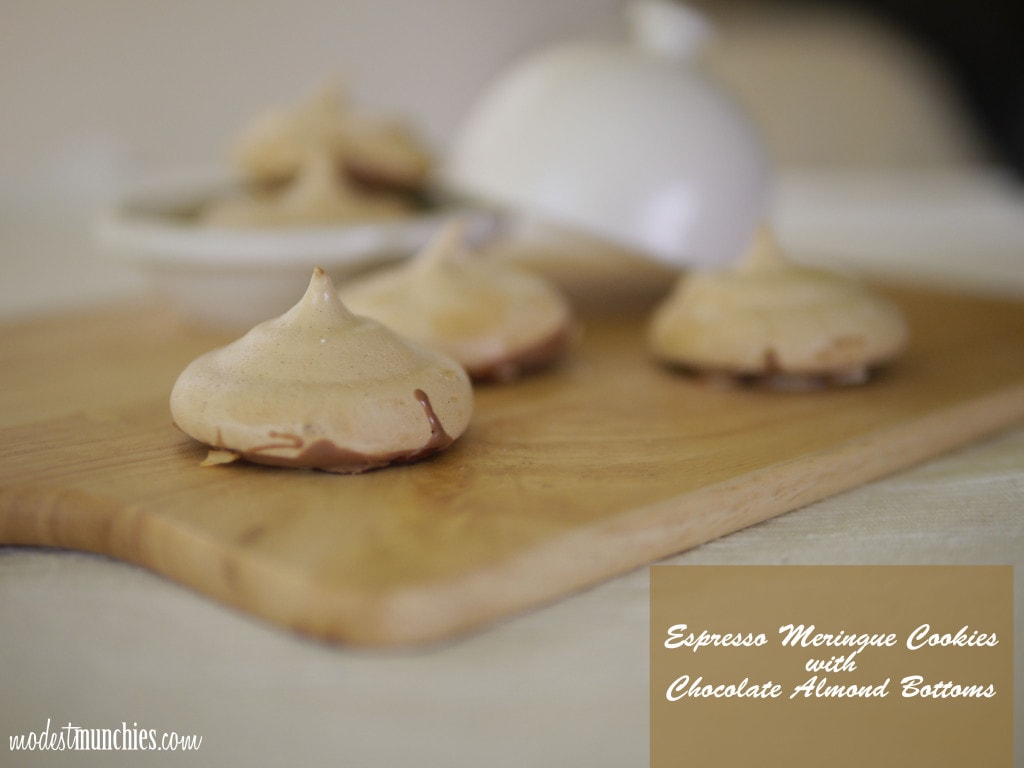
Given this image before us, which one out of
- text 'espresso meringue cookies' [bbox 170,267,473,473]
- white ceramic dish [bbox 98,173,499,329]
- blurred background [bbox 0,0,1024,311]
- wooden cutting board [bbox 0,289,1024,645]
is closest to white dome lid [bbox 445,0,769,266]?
white ceramic dish [bbox 98,173,499,329]

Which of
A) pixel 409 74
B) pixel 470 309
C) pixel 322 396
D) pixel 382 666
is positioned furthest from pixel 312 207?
pixel 409 74

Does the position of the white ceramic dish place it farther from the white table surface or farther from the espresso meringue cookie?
the white table surface

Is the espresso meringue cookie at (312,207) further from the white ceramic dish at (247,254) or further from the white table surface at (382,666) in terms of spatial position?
the white table surface at (382,666)

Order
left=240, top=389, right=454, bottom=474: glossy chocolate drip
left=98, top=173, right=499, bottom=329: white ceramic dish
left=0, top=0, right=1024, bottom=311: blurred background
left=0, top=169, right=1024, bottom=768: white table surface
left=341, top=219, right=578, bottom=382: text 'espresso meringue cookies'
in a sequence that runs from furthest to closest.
Result: 1. left=0, top=0, right=1024, bottom=311: blurred background
2. left=98, top=173, right=499, bottom=329: white ceramic dish
3. left=341, top=219, right=578, bottom=382: text 'espresso meringue cookies'
4. left=240, top=389, right=454, bottom=474: glossy chocolate drip
5. left=0, top=169, right=1024, bottom=768: white table surface

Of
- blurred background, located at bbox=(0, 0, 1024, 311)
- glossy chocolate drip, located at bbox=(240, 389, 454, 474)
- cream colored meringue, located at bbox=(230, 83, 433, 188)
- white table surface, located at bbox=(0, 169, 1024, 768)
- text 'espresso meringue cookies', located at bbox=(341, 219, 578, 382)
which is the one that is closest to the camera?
white table surface, located at bbox=(0, 169, 1024, 768)

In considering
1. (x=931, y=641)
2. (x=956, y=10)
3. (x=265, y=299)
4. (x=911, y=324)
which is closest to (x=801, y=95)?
(x=956, y=10)

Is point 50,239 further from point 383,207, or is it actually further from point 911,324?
point 911,324
